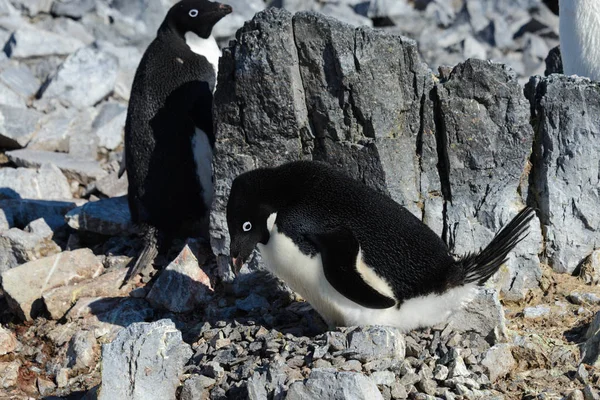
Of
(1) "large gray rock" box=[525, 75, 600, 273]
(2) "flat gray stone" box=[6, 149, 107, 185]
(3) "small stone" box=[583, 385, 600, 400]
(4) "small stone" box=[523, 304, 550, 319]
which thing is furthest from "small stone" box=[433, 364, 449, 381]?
(2) "flat gray stone" box=[6, 149, 107, 185]

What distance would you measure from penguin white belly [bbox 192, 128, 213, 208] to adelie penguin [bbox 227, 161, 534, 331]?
1.65m

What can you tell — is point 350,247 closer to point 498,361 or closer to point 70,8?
point 498,361

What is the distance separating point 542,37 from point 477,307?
976 cm

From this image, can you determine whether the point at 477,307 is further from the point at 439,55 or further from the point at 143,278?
the point at 439,55

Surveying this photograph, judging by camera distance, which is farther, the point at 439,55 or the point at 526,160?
the point at 439,55

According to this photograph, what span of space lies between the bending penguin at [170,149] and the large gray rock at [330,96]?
933 millimetres

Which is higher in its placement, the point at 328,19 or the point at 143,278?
the point at 328,19

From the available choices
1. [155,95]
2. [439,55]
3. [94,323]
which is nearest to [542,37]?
[439,55]

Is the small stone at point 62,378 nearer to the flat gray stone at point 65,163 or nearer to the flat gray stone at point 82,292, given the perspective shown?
the flat gray stone at point 82,292

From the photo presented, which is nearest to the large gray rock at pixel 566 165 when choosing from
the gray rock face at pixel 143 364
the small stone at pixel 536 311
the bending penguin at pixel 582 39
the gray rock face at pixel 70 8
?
the small stone at pixel 536 311

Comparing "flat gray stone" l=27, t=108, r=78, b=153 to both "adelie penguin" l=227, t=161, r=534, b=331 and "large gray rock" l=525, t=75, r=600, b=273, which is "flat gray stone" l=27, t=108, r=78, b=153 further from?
"large gray rock" l=525, t=75, r=600, b=273

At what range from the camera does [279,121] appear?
483 cm

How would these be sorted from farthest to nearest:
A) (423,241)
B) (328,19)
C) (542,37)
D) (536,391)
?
(542,37), (328,19), (423,241), (536,391)

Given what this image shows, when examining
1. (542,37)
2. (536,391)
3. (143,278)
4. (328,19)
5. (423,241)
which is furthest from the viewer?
(542,37)
